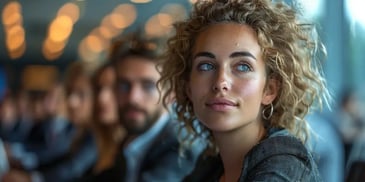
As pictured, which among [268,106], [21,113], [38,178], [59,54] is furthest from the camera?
[59,54]

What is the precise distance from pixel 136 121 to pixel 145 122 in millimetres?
72

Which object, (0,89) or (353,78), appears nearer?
(353,78)

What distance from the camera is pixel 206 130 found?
1.84 metres

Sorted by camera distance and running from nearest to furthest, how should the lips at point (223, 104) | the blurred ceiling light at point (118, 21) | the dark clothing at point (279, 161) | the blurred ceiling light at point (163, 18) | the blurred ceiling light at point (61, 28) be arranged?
the dark clothing at point (279, 161) → the lips at point (223, 104) → the blurred ceiling light at point (163, 18) → the blurred ceiling light at point (118, 21) → the blurred ceiling light at point (61, 28)

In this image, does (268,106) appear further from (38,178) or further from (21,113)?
(21,113)

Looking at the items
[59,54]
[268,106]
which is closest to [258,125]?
[268,106]

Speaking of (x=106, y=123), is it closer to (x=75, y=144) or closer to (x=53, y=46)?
(x=75, y=144)

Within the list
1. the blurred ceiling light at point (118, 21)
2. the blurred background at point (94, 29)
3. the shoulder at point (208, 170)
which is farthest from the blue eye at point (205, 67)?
the blurred ceiling light at point (118, 21)

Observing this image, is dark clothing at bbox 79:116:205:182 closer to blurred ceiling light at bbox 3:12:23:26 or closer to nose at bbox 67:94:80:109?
nose at bbox 67:94:80:109

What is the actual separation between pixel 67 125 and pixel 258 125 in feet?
11.1

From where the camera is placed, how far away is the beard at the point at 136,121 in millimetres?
2908

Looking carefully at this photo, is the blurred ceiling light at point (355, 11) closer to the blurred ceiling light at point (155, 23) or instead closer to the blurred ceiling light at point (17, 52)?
the blurred ceiling light at point (155, 23)

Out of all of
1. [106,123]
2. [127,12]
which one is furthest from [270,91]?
[127,12]

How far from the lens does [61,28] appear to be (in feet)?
18.4
